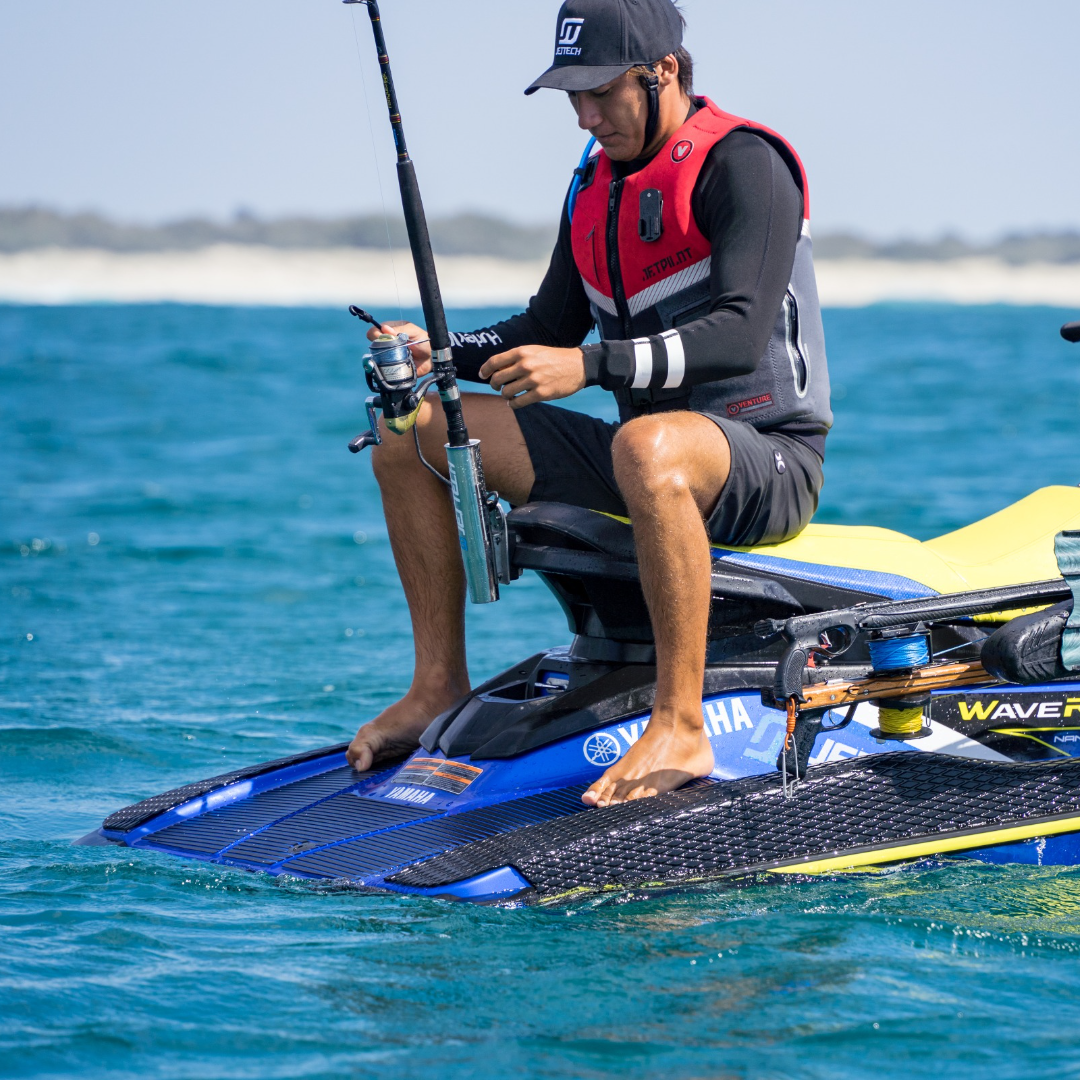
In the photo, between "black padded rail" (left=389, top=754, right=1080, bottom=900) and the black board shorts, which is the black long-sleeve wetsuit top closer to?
the black board shorts

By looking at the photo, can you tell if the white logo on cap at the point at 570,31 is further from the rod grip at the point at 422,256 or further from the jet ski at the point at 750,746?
the jet ski at the point at 750,746

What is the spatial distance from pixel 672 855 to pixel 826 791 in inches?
16.6

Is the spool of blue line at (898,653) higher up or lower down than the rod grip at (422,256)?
lower down

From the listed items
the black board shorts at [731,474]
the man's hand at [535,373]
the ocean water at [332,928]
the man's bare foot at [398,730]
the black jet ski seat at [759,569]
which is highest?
the man's hand at [535,373]

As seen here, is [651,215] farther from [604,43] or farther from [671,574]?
[671,574]

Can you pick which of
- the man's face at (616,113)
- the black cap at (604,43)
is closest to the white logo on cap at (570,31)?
the black cap at (604,43)

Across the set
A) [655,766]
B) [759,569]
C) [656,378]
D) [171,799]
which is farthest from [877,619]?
[171,799]

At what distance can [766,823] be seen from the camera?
11.0 feet

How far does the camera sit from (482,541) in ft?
11.9

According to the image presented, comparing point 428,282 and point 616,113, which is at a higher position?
point 616,113

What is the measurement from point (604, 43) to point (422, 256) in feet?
2.28

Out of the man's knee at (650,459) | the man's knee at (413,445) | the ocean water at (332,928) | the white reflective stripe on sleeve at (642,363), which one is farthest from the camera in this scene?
the man's knee at (413,445)

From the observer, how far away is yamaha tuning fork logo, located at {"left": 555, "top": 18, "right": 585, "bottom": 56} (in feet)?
11.9

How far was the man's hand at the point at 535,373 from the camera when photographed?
3.35 m
